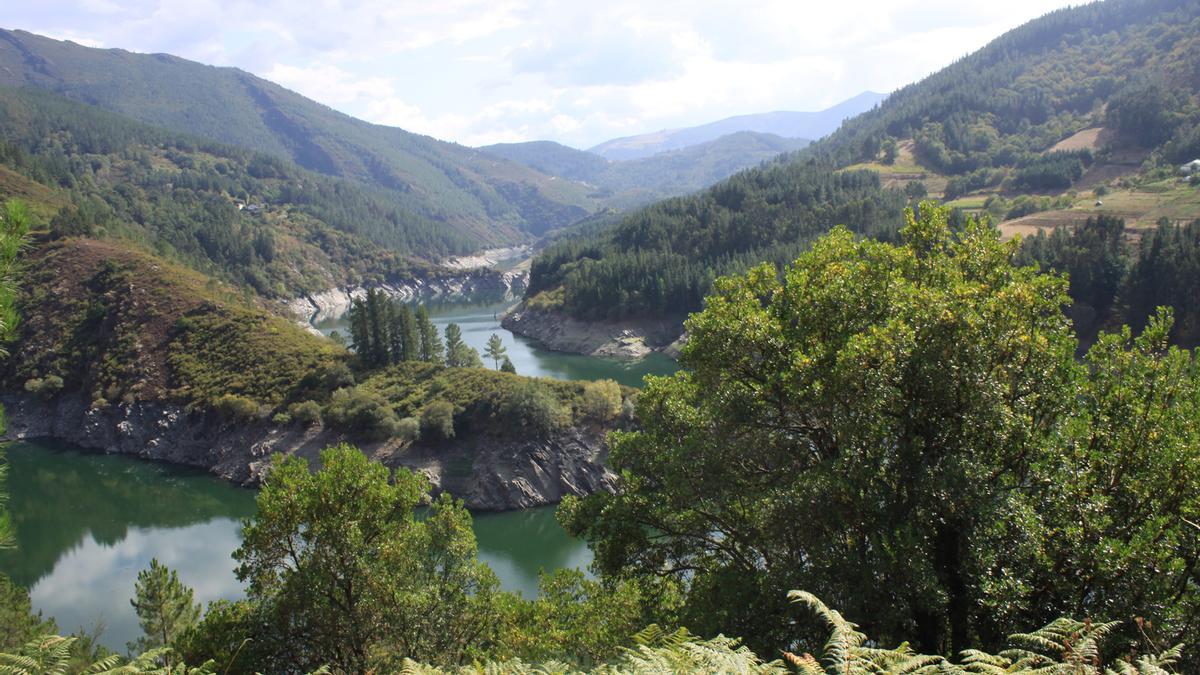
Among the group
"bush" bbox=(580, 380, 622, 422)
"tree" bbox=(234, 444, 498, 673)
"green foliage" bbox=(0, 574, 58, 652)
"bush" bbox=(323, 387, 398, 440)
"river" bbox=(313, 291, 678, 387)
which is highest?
"tree" bbox=(234, 444, 498, 673)

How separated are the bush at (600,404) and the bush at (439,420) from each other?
Result: 348 inches

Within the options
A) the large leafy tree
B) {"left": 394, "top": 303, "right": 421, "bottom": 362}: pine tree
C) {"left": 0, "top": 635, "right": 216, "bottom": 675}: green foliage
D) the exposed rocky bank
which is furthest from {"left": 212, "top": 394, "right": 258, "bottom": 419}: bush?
{"left": 0, "top": 635, "right": 216, "bottom": 675}: green foliage

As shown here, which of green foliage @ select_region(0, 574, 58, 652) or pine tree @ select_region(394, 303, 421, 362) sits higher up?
pine tree @ select_region(394, 303, 421, 362)

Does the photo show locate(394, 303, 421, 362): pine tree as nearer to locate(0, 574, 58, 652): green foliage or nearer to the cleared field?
locate(0, 574, 58, 652): green foliage

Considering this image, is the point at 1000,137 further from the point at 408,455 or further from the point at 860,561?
the point at 860,561

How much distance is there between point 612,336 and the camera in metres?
93.9

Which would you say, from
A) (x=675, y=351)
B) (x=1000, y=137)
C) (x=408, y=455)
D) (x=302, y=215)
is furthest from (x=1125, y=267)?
(x=302, y=215)

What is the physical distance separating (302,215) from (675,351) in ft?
412

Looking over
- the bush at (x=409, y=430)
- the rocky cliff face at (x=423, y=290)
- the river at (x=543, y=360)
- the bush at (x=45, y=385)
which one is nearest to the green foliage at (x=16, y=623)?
the bush at (x=409, y=430)

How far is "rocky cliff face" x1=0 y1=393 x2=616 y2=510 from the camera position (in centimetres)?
4412

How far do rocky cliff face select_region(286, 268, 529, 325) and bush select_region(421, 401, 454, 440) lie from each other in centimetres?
8322

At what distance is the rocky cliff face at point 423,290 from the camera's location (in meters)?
130

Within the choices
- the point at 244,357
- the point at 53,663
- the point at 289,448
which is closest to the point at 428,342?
the point at 244,357

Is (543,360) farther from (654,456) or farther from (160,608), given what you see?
(654,456)
